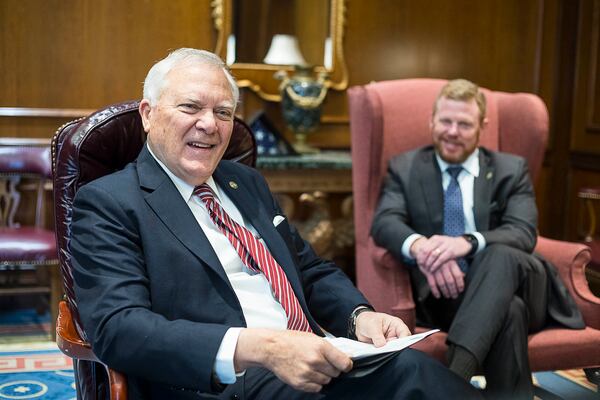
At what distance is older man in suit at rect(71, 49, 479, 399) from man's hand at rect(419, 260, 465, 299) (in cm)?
75

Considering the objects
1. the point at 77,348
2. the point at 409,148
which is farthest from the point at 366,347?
the point at 409,148

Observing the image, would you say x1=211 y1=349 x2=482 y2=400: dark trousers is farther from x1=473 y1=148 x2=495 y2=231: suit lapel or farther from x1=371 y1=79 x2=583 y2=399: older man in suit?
x1=473 y1=148 x2=495 y2=231: suit lapel

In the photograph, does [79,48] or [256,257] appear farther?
[79,48]

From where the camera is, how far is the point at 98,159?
2.25m

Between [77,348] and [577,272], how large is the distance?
1.96m

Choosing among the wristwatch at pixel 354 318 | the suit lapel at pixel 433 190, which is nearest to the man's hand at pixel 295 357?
the wristwatch at pixel 354 318

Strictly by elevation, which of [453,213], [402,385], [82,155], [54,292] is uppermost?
[82,155]

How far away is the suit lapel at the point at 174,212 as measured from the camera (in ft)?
6.65

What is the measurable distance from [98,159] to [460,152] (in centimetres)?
157

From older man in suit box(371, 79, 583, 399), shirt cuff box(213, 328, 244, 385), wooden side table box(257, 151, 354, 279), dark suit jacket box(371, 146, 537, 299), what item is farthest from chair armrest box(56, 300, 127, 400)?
wooden side table box(257, 151, 354, 279)

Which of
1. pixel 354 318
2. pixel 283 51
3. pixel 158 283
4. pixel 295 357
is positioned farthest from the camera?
pixel 283 51

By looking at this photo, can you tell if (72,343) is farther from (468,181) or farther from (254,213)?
(468,181)

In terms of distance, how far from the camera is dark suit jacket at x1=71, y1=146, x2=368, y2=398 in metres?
1.79

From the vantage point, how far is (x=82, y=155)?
2.21 m
